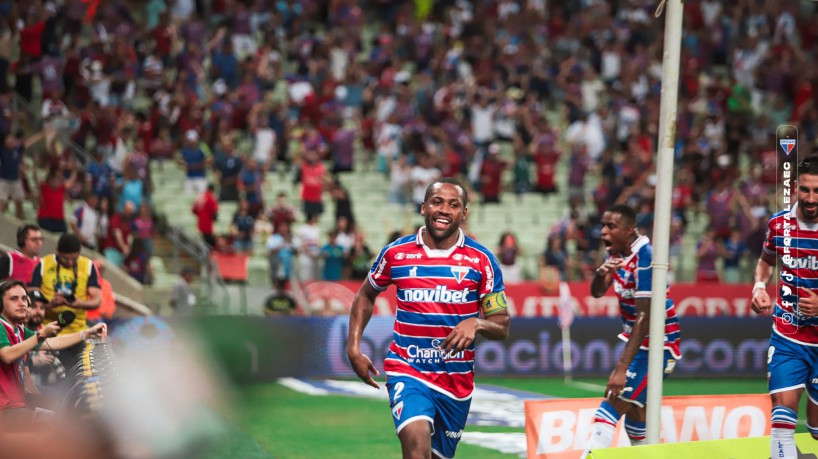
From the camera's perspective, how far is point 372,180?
2638 centimetres

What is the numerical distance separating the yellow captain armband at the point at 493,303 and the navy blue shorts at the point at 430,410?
616 millimetres

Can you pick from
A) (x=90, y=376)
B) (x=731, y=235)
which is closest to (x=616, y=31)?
(x=731, y=235)

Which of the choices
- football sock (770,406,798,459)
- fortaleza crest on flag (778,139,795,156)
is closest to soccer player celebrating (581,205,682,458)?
football sock (770,406,798,459)

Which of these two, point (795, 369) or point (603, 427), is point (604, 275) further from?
point (795, 369)

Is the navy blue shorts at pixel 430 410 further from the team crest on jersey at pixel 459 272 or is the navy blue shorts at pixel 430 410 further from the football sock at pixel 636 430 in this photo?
the football sock at pixel 636 430

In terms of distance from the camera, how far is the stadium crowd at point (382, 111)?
22.6 meters

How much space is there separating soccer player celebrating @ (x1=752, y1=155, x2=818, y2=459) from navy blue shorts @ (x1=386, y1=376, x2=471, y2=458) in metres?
2.45

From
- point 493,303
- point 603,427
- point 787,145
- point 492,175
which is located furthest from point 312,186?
point 493,303

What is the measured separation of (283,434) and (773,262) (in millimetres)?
6356

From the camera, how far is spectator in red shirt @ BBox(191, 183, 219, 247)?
2269 cm

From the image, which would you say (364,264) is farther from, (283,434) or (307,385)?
(283,434)

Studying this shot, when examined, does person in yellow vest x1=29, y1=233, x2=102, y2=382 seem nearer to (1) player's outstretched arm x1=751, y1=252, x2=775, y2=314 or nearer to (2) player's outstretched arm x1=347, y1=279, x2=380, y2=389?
(2) player's outstretched arm x1=347, y1=279, x2=380, y2=389

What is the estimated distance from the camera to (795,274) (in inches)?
341

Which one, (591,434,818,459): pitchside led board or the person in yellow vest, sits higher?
the person in yellow vest
